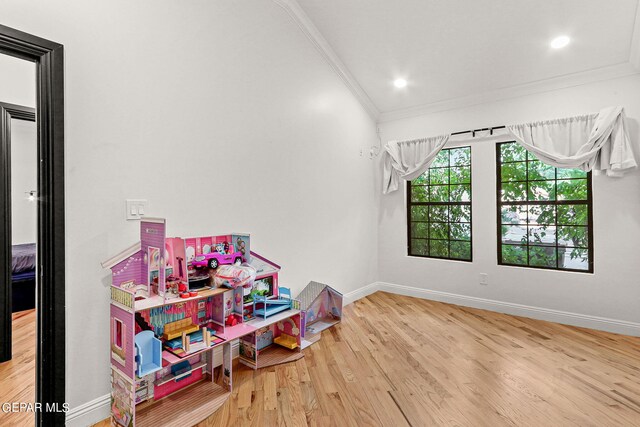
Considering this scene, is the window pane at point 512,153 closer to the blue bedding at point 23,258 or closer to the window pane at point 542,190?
the window pane at point 542,190

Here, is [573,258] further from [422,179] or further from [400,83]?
[400,83]

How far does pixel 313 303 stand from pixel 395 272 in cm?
182

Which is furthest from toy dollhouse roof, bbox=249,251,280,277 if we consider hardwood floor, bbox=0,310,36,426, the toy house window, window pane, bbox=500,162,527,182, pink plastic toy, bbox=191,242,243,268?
window pane, bbox=500,162,527,182

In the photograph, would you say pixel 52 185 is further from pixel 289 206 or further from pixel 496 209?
pixel 496 209

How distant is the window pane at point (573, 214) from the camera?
339 centimetres

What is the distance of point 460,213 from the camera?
4.17 metres

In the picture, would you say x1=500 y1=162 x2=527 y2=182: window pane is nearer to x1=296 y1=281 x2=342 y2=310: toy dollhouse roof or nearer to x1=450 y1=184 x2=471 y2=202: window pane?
x1=450 y1=184 x2=471 y2=202: window pane

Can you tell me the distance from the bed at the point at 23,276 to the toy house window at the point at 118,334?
0.40 metres

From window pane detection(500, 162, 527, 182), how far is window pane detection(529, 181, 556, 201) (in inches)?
5.1

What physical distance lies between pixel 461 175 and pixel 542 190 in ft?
2.97

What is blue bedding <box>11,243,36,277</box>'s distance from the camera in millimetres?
1695

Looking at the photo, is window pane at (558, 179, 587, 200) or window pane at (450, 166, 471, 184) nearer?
window pane at (558, 179, 587, 200)

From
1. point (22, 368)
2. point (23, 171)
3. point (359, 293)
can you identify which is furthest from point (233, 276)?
point (359, 293)

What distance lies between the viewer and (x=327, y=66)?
369 cm
